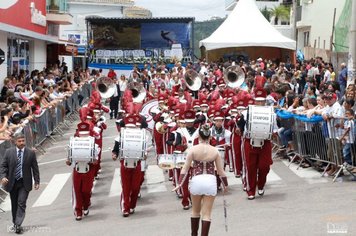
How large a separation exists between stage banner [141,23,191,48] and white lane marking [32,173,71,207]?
88.5ft

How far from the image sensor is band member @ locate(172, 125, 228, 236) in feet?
30.8

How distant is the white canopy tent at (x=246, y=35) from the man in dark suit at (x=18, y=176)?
21.5 metres

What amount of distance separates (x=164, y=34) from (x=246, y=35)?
1182cm

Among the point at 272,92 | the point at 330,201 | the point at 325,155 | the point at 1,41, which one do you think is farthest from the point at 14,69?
the point at 330,201

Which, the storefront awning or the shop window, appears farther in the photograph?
the shop window

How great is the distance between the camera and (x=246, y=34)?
32844mm

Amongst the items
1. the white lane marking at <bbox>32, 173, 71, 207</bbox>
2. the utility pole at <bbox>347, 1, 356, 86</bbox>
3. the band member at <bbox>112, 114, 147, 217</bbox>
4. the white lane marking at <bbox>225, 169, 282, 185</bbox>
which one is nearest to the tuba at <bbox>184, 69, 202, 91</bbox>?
the white lane marking at <bbox>225, 169, 282, 185</bbox>

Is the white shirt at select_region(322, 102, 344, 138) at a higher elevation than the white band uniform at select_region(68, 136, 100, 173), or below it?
higher

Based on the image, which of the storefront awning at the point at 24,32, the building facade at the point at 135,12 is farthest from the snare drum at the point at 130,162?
the building facade at the point at 135,12

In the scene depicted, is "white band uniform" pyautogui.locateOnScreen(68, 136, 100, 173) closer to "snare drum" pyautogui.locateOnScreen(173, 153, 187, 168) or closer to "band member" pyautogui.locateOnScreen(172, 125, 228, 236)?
"snare drum" pyautogui.locateOnScreen(173, 153, 187, 168)

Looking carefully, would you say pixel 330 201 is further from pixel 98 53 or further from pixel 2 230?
pixel 98 53

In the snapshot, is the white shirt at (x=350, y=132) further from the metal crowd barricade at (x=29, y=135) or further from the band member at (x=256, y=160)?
the metal crowd barricade at (x=29, y=135)

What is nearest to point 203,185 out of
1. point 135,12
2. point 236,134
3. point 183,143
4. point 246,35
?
point 183,143

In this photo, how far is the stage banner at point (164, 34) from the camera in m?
43.1
